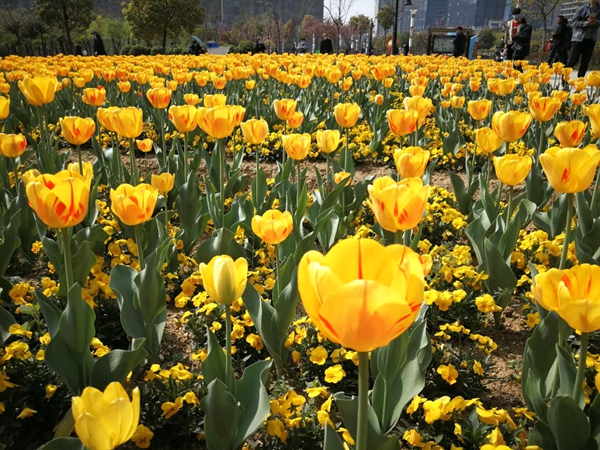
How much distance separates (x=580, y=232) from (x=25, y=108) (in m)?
7.15

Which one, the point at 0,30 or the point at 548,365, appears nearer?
the point at 548,365

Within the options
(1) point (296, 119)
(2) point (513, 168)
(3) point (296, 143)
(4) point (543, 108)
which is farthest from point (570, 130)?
(1) point (296, 119)

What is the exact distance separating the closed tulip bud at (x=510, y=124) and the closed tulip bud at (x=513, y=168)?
37 cm

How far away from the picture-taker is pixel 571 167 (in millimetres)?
1819

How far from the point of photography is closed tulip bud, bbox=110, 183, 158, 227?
73.5 inches

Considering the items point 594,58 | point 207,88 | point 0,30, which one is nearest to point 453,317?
point 207,88

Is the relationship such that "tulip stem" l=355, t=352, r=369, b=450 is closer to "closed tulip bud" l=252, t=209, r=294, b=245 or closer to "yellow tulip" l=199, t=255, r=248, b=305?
"yellow tulip" l=199, t=255, r=248, b=305

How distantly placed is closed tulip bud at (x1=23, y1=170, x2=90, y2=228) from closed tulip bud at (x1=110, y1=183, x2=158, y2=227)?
22 centimetres

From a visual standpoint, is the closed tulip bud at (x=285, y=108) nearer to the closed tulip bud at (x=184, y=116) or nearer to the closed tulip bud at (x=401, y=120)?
the closed tulip bud at (x=184, y=116)

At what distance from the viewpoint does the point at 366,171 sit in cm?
571

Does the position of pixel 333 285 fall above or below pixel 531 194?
above

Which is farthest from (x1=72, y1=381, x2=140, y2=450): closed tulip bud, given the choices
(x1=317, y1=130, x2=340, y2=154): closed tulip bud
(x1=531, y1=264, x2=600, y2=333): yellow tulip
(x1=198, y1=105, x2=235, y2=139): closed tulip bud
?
(x1=317, y1=130, x2=340, y2=154): closed tulip bud

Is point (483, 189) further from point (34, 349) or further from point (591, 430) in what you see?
point (34, 349)

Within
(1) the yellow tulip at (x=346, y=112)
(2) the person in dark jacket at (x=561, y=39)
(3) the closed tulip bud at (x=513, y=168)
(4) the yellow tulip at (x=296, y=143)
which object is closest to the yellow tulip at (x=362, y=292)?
(3) the closed tulip bud at (x=513, y=168)
